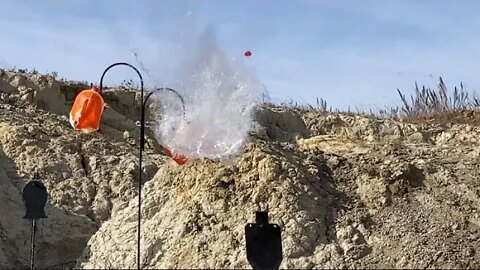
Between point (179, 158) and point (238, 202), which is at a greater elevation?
point (179, 158)

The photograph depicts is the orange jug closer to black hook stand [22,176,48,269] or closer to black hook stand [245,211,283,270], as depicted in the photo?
black hook stand [22,176,48,269]

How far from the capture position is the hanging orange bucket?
1305 cm

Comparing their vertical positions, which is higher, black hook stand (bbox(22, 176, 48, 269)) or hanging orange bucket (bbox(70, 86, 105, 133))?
hanging orange bucket (bbox(70, 86, 105, 133))

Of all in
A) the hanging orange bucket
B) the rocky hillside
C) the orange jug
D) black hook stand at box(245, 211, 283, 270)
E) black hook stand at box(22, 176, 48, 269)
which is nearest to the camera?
black hook stand at box(245, 211, 283, 270)

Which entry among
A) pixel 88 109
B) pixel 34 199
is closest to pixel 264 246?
pixel 34 199

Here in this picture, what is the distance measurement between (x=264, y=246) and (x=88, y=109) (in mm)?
8558

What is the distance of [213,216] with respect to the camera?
483 inches

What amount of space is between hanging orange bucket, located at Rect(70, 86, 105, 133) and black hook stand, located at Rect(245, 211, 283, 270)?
7.99 m

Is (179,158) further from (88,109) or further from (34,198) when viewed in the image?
(34,198)

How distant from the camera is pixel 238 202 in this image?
1247cm

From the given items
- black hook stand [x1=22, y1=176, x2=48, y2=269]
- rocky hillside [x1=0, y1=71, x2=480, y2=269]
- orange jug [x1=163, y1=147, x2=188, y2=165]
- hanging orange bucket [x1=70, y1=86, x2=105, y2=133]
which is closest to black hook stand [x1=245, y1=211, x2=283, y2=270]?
rocky hillside [x1=0, y1=71, x2=480, y2=269]

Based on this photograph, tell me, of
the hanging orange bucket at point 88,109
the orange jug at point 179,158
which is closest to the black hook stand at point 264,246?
the hanging orange bucket at point 88,109

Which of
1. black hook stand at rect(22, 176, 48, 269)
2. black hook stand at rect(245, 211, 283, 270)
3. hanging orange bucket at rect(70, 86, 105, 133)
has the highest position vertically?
hanging orange bucket at rect(70, 86, 105, 133)

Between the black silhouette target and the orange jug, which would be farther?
the orange jug
